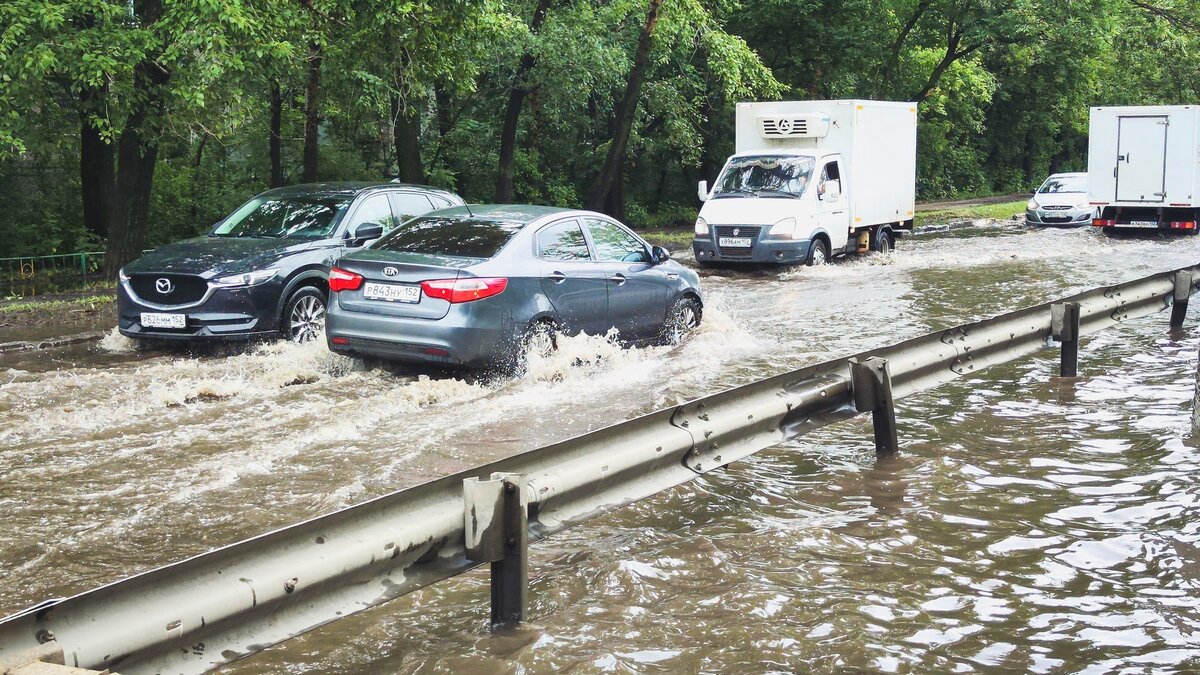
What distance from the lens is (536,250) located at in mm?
10367

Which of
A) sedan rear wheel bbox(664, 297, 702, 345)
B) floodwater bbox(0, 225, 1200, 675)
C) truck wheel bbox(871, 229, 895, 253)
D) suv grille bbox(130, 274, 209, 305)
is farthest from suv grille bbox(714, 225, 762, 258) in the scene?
suv grille bbox(130, 274, 209, 305)

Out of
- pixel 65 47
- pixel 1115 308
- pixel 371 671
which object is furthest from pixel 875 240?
pixel 371 671

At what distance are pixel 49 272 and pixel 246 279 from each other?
8621 mm

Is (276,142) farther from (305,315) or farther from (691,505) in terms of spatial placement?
(691,505)

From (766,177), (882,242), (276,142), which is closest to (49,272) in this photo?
(276,142)

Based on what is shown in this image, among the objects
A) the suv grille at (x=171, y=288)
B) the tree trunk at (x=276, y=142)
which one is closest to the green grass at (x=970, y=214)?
the tree trunk at (x=276, y=142)

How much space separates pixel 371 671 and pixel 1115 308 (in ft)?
24.9

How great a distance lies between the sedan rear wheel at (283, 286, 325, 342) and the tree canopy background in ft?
11.2

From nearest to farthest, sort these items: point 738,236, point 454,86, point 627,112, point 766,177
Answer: point 738,236 → point 454,86 → point 766,177 → point 627,112

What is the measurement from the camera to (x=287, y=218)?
12797 mm

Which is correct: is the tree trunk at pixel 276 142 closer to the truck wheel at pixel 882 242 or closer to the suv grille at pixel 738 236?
the suv grille at pixel 738 236

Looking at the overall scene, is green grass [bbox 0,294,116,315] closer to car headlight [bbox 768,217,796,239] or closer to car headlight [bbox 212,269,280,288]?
car headlight [bbox 212,269,280,288]

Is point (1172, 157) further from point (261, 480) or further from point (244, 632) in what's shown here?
point (244, 632)

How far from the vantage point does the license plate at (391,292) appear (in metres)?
9.70
